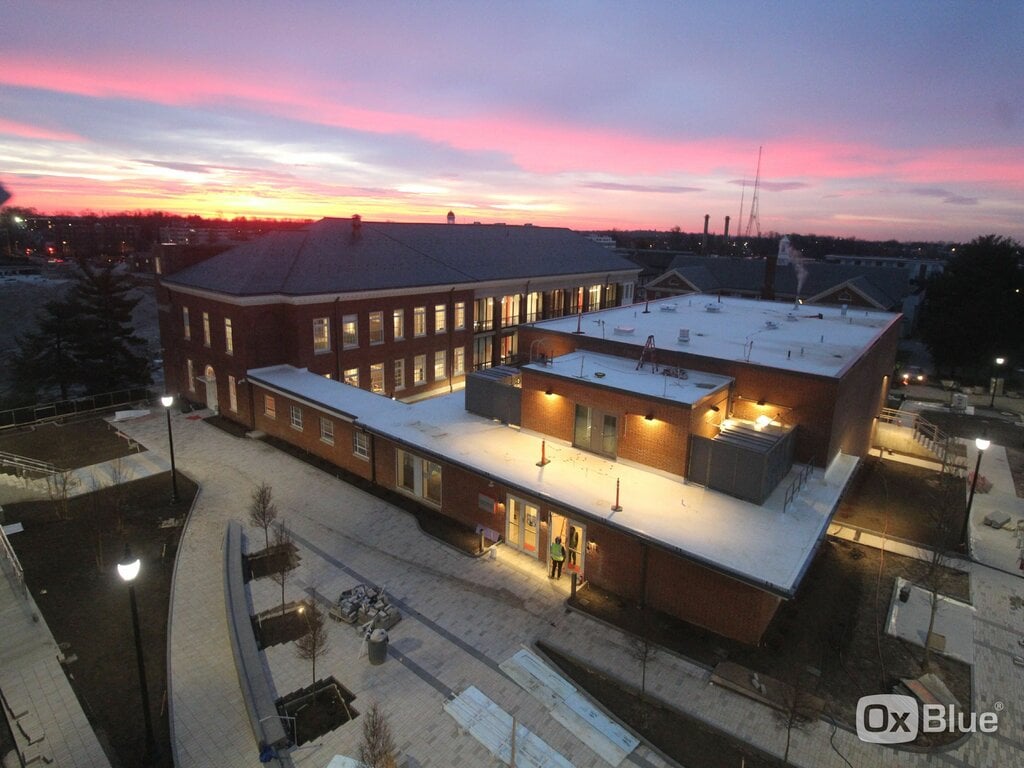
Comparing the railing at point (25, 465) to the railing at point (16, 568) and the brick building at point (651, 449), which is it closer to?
the railing at point (16, 568)

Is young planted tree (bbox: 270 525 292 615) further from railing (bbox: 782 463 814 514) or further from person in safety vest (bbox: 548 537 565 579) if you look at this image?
railing (bbox: 782 463 814 514)

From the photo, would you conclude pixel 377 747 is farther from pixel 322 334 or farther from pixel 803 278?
pixel 803 278

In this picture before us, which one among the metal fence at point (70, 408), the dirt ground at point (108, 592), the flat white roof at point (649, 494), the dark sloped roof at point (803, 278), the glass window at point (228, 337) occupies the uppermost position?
the dark sloped roof at point (803, 278)

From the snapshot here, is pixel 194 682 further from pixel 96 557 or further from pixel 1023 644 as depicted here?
pixel 1023 644

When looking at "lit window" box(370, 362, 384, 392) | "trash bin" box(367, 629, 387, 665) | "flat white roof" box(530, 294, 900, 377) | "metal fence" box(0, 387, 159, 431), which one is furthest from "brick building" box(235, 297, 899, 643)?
"metal fence" box(0, 387, 159, 431)

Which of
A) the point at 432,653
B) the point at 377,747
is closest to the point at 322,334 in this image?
the point at 432,653

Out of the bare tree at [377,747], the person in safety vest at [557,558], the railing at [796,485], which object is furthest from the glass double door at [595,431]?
the bare tree at [377,747]
